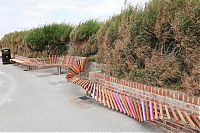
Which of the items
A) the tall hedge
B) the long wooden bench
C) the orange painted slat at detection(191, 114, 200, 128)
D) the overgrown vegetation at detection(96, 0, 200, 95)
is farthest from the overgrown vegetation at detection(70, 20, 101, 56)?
the orange painted slat at detection(191, 114, 200, 128)

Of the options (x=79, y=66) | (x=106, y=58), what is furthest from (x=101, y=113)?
(x=79, y=66)

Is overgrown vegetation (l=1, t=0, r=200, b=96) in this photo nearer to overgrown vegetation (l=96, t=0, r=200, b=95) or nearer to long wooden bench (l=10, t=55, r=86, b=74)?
overgrown vegetation (l=96, t=0, r=200, b=95)

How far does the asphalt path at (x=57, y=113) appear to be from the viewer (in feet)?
23.1

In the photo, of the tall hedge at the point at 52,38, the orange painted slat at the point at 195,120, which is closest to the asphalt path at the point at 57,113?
the orange painted slat at the point at 195,120

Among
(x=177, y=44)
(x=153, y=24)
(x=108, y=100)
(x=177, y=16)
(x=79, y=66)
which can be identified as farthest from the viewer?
(x=79, y=66)

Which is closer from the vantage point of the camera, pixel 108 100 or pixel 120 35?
pixel 108 100

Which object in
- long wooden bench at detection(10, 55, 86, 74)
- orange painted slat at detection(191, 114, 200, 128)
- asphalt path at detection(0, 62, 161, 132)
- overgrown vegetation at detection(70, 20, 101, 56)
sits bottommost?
asphalt path at detection(0, 62, 161, 132)

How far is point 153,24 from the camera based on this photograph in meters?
7.87

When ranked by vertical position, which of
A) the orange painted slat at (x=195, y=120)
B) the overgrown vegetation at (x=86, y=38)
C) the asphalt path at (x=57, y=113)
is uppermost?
the overgrown vegetation at (x=86, y=38)

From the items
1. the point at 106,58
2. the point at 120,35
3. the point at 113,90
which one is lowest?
the point at 113,90

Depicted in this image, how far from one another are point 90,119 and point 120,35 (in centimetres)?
328

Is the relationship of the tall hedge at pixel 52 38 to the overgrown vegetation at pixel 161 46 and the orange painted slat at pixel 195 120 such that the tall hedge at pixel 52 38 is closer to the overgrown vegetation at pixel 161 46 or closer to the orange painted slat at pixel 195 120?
the overgrown vegetation at pixel 161 46

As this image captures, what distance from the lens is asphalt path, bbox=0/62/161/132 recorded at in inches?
278

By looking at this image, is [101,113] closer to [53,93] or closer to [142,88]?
[142,88]
